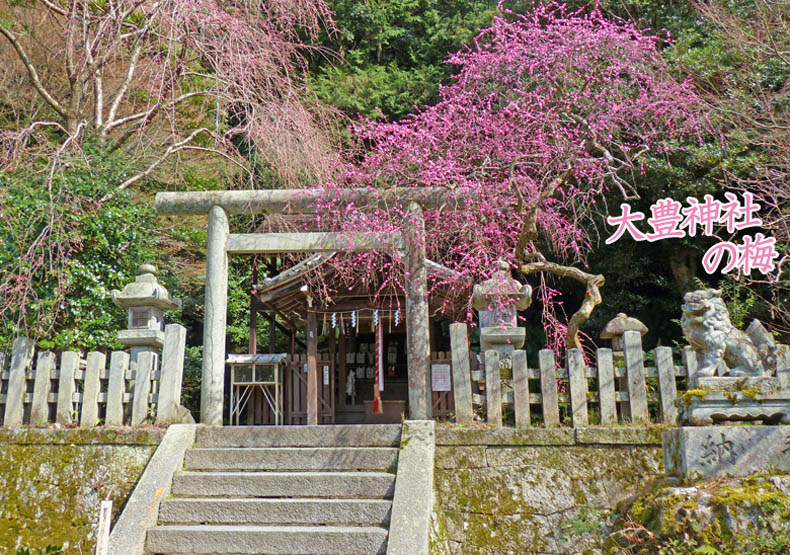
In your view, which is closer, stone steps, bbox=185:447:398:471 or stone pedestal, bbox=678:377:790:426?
stone pedestal, bbox=678:377:790:426

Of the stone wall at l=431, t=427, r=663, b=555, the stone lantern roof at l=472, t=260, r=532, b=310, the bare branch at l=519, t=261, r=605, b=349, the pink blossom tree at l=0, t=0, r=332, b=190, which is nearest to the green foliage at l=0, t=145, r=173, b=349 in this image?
the pink blossom tree at l=0, t=0, r=332, b=190

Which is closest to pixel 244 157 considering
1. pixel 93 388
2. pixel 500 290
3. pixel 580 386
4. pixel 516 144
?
pixel 516 144

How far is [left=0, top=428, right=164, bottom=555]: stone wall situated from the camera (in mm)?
5406

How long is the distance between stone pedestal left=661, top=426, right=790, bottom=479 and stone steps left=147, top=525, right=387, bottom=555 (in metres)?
2.20

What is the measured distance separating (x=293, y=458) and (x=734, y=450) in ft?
11.2

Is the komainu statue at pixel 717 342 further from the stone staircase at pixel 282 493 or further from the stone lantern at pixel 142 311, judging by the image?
the stone lantern at pixel 142 311

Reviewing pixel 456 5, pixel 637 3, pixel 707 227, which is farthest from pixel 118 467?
pixel 456 5

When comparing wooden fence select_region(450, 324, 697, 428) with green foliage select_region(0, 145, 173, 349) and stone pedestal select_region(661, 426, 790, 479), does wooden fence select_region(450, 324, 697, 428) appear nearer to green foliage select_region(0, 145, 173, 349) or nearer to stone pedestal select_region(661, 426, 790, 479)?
stone pedestal select_region(661, 426, 790, 479)

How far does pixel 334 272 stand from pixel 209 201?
3.90 metres

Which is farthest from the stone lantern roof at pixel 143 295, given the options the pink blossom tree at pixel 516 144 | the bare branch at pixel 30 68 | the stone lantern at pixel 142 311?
the bare branch at pixel 30 68

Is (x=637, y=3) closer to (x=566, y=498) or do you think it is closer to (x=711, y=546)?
(x=566, y=498)

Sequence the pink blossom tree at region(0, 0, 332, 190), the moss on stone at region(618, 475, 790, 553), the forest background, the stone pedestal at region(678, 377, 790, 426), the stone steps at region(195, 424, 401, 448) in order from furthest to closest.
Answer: the pink blossom tree at region(0, 0, 332, 190) → the forest background → the stone steps at region(195, 424, 401, 448) → the stone pedestal at region(678, 377, 790, 426) → the moss on stone at region(618, 475, 790, 553)

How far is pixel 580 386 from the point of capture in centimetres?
555

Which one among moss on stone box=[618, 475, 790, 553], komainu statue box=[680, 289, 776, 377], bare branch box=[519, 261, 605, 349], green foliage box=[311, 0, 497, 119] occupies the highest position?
green foliage box=[311, 0, 497, 119]
